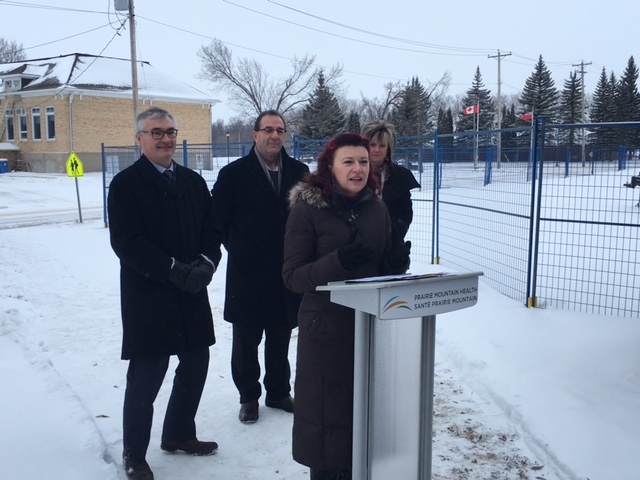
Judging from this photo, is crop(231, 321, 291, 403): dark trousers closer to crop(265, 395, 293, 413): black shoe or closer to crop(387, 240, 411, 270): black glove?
crop(265, 395, 293, 413): black shoe

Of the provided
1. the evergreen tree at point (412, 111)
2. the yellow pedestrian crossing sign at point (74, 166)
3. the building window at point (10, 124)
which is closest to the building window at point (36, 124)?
the building window at point (10, 124)

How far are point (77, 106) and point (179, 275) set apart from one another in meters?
36.2

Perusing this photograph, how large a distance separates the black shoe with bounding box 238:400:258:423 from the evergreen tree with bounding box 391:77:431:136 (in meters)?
48.2

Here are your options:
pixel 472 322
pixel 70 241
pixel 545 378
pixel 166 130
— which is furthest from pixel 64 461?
pixel 70 241

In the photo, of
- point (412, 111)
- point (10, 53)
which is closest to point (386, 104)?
point (412, 111)

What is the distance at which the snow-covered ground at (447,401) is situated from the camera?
3.67m

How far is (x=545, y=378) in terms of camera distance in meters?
4.79

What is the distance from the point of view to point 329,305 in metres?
2.90

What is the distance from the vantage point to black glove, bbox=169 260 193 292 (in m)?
3.30

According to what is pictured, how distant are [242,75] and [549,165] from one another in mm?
51302

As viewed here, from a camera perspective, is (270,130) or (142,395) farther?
(270,130)

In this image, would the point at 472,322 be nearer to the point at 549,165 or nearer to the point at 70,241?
the point at 549,165

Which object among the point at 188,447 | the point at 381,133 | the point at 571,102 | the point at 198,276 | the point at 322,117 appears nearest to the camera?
the point at 198,276

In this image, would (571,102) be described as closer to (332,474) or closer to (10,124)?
(10,124)
